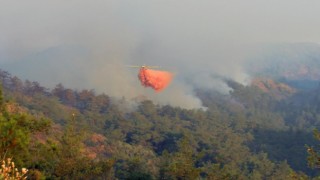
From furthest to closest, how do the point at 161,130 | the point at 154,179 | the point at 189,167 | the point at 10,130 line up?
the point at 161,130 → the point at 154,179 → the point at 189,167 → the point at 10,130

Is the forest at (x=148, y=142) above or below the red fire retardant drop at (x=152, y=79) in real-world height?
above

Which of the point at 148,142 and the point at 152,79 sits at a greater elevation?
the point at 148,142

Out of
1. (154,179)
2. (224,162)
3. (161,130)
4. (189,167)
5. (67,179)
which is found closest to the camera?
(67,179)

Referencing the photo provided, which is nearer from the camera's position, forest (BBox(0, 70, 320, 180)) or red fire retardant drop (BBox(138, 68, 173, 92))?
red fire retardant drop (BBox(138, 68, 173, 92))

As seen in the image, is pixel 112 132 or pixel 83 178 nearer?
pixel 83 178

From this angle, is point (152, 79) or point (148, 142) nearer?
point (152, 79)

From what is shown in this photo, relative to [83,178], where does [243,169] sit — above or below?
above

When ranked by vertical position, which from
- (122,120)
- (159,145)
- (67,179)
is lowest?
(67,179)

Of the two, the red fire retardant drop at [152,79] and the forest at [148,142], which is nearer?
the red fire retardant drop at [152,79]

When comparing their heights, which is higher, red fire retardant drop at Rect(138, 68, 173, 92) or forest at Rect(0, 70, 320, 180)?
forest at Rect(0, 70, 320, 180)

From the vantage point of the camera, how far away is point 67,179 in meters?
50.7

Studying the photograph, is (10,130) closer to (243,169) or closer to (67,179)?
(67,179)

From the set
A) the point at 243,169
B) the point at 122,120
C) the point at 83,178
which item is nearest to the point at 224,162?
the point at 243,169

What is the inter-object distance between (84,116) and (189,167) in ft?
382
